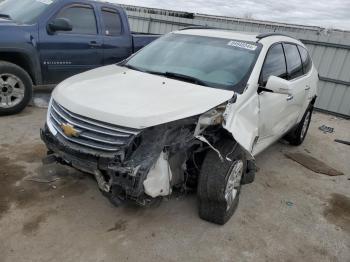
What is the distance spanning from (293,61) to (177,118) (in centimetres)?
277

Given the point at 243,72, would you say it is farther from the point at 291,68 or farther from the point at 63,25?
the point at 63,25

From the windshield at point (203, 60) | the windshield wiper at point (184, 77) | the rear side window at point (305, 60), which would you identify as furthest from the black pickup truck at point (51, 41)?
the rear side window at point (305, 60)

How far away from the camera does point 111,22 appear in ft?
22.4

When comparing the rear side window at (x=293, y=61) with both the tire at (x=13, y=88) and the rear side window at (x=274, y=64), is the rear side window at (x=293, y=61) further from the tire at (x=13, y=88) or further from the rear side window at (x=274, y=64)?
the tire at (x=13, y=88)

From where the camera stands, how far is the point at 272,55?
168 inches

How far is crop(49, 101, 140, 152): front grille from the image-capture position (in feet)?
9.20

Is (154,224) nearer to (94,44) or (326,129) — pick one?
(94,44)

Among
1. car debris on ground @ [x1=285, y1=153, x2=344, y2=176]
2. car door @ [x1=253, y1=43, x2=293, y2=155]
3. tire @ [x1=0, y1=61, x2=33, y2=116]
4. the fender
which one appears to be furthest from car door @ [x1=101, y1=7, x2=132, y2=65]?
car debris on ground @ [x1=285, y1=153, x2=344, y2=176]

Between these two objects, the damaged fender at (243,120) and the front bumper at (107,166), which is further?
the damaged fender at (243,120)

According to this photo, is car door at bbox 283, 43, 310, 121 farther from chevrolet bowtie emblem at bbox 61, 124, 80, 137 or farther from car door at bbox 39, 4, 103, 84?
car door at bbox 39, 4, 103, 84

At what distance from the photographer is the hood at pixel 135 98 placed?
2844 mm

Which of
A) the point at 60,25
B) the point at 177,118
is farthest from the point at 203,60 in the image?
the point at 60,25

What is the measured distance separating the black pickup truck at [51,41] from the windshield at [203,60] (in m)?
2.16

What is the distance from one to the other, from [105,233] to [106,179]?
1.86 feet
